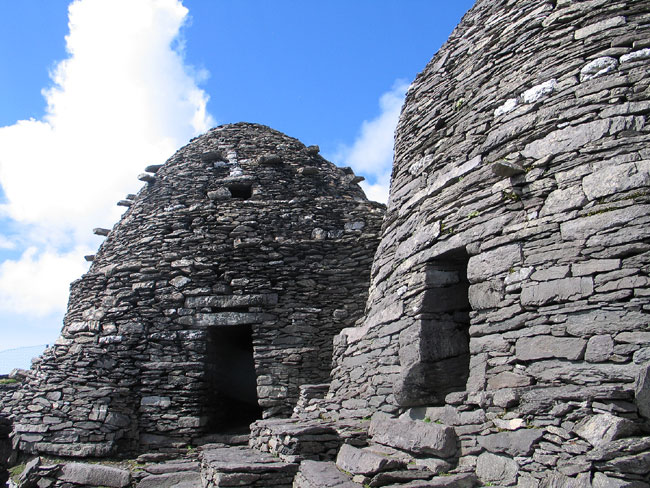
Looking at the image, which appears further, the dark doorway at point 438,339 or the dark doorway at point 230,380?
the dark doorway at point 230,380

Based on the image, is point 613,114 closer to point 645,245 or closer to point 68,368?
point 645,245

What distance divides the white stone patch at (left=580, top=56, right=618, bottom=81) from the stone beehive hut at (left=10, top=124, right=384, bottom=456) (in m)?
5.84

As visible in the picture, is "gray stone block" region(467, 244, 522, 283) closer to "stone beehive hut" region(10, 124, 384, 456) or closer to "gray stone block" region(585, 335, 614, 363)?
"gray stone block" region(585, 335, 614, 363)

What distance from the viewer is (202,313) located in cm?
1038

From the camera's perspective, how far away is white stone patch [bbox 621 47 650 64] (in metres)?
5.09

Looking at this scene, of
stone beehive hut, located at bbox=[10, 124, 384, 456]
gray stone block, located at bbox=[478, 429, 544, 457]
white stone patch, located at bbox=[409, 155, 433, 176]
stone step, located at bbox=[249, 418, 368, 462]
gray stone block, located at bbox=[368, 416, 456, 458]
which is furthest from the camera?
stone beehive hut, located at bbox=[10, 124, 384, 456]

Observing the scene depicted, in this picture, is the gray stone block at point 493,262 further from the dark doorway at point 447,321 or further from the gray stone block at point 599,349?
the gray stone block at point 599,349

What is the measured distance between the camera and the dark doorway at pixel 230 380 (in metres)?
10.4

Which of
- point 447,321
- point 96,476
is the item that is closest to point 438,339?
point 447,321

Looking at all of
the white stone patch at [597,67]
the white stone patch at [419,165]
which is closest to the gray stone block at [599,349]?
the white stone patch at [597,67]

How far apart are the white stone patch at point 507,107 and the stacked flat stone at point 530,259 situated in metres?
0.03

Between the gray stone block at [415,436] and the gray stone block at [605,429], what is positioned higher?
the gray stone block at [605,429]

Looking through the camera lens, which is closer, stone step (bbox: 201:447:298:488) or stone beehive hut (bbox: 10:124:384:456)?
stone step (bbox: 201:447:298:488)

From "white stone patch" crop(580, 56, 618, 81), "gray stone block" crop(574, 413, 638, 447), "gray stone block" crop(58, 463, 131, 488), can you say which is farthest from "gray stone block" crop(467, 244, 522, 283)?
"gray stone block" crop(58, 463, 131, 488)
